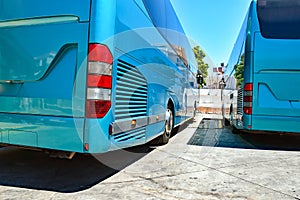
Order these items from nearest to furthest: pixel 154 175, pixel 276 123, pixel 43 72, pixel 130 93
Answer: pixel 43 72 < pixel 130 93 < pixel 154 175 < pixel 276 123

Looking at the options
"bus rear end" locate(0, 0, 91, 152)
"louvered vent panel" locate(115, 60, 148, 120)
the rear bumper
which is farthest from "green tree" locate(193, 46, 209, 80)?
"bus rear end" locate(0, 0, 91, 152)

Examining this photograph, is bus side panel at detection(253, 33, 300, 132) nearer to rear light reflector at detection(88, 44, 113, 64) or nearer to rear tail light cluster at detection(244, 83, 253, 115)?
rear tail light cluster at detection(244, 83, 253, 115)

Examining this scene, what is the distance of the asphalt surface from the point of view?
2893mm

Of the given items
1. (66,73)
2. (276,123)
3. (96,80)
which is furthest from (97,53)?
(276,123)

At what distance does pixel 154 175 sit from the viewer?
3.54 m

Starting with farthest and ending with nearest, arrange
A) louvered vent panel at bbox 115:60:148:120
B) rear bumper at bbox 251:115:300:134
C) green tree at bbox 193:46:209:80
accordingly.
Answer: green tree at bbox 193:46:209:80
rear bumper at bbox 251:115:300:134
louvered vent panel at bbox 115:60:148:120

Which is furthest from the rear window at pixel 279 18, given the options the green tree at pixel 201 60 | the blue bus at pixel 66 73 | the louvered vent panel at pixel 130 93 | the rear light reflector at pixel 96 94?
the green tree at pixel 201 60

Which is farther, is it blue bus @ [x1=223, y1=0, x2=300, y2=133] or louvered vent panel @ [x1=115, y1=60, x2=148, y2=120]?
blue bus @ [x1=223, y1=0, x2=300, y2=133]

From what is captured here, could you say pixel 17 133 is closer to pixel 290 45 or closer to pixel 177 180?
pixel 177 180

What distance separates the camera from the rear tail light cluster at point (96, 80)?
8.59 ft

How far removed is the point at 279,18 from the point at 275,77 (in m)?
1.29

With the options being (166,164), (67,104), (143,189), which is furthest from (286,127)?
(67,104)

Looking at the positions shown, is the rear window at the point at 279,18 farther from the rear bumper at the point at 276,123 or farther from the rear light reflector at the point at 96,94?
the rear light reflector at the point at 96,94

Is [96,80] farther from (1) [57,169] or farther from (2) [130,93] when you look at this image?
(1) [57,169]
